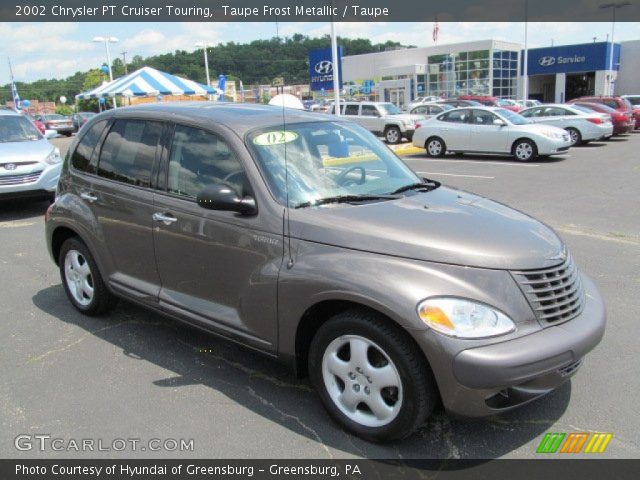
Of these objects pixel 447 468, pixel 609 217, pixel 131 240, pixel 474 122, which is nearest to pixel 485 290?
pixel 447 468

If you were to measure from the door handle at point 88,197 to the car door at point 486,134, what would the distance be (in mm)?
13621

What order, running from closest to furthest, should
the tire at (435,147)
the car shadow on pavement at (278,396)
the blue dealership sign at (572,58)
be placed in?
1. the car shadow on pavement at (278,396)
2. the tire at (435,147)
3. the blue dealership sign at (572,58)

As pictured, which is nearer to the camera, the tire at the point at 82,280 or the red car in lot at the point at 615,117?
the tire at the point at 82,280

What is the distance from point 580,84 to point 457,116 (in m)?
38.5

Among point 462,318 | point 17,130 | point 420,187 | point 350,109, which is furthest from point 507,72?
point 462,318

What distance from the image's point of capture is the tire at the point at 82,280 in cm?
471

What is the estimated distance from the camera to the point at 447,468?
284cm

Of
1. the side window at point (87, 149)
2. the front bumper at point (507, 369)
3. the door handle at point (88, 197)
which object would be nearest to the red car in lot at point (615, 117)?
the side window at point (87, 149)

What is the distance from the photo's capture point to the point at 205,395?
358cm

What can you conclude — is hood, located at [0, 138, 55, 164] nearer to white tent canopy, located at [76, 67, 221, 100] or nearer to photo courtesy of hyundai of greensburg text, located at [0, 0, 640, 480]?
photo courtesy of hyundai of greensburg text, located at [0, 0, 640, 480]

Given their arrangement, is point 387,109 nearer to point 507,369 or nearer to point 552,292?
point 552,292

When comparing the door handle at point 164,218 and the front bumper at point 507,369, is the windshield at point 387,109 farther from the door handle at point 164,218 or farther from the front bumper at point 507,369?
the front bumper at point 507,369

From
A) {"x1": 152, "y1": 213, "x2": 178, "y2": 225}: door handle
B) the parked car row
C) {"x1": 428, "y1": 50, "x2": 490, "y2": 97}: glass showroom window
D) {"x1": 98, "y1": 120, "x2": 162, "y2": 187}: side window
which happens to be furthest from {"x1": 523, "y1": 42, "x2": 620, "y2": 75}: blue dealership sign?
{"x1": 152, "y1": 213, "x2": 178, "y2": 225}: door handle

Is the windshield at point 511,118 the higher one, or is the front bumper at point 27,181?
the windshield at point 511,118
